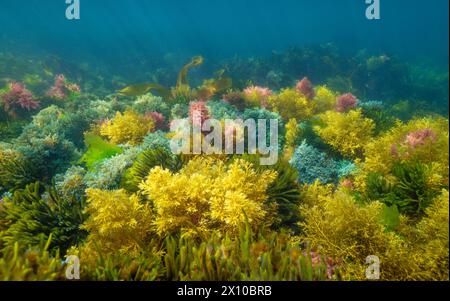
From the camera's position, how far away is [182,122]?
5.81 m

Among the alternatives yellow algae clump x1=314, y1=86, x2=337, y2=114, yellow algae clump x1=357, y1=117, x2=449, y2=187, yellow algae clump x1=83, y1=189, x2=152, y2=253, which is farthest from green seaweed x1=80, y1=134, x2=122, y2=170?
yellow algae clump x1=314, y1=86, x2=337, y2=114

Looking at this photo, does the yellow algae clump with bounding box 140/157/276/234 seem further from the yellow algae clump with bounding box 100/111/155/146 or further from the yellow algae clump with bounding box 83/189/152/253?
the yellow algae clump with bounding box 100/111/155/146

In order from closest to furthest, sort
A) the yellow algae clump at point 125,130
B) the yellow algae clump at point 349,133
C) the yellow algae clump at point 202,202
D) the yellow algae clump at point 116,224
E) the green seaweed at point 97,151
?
the yellow algae clump at point 202,202
the yellow algae clump at point 116,224
the yellow algae clump at point 349,133
the green seaweed at point 97,151
the yellow algae clump at point 125,130

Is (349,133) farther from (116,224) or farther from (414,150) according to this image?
(116,224)

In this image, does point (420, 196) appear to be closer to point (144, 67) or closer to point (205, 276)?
point (205, 276)

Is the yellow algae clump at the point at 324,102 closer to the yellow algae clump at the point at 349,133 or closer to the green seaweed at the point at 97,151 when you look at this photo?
the yellow algae clump at the point at 349,133

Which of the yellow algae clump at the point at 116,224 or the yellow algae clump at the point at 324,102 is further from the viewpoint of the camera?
the yellow algae clump at the point at 324,102

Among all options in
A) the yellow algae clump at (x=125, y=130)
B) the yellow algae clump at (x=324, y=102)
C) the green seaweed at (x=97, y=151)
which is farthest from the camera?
the yellow algae clump at (x=324, y=102)

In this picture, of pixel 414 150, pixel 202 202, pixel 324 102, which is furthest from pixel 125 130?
pixel 324 102

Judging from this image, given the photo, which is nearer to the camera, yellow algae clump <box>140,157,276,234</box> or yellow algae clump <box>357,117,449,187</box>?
yellow algae clump <box>140,157,276,234</box>


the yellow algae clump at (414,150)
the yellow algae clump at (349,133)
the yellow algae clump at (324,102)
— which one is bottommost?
the yellow algae clump at (414,150)

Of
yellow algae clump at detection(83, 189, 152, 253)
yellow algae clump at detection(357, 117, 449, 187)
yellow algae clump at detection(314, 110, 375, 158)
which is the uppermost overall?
yellow algae clump at detection(314, 110, 375, 158)

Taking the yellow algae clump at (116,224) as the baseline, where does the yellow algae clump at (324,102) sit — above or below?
above

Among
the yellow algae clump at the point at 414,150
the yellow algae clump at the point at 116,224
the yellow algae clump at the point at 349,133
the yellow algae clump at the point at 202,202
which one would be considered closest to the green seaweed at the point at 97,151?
the yellow algae clump at the point at 116,224
